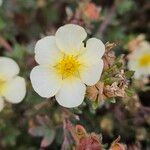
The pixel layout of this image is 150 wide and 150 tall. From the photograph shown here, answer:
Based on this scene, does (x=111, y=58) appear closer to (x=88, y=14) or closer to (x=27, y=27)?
(x=88, y=14)

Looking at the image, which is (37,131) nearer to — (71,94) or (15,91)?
(15,91)

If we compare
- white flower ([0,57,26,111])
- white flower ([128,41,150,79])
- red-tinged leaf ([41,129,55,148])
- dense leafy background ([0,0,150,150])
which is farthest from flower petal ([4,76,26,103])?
white flower ([128,41,150,79])

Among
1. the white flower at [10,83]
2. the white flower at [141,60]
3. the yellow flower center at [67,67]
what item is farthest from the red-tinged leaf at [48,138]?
the white flower at [141,60]

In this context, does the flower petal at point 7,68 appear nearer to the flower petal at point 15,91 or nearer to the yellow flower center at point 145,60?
the flower petal at point 15,91

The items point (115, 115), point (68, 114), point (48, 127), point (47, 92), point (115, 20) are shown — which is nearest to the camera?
point (47, 92)

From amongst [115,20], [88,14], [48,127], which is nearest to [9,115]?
[48,127]
